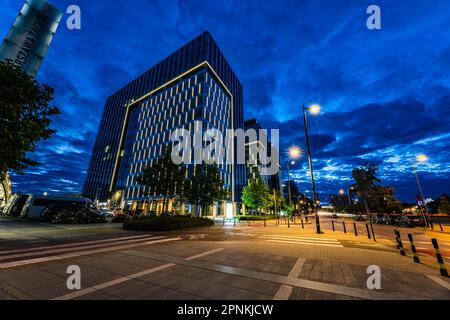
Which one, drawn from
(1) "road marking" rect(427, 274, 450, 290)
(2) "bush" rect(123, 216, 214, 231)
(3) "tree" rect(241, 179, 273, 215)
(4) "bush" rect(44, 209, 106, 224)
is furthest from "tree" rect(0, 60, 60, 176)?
(3) "tree" rect(241, 179, 273, 215)

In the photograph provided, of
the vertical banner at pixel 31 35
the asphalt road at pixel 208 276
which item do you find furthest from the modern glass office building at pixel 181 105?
the asphalt road at pixel 208 276

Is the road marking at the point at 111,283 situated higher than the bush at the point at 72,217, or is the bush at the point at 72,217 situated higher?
the bush at the point at 72,217

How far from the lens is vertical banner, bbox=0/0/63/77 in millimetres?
17256

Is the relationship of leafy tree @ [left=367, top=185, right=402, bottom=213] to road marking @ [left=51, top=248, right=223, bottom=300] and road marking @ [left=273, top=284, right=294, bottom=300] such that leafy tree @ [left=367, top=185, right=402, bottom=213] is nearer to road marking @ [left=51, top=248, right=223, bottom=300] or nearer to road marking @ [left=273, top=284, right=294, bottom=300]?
road marking @ [left=273, top=284, right=294, bottom=300]

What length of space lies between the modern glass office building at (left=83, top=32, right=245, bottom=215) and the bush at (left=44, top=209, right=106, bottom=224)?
30201 millimetres

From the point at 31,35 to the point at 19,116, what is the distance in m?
17.1

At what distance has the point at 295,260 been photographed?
634 centimetres

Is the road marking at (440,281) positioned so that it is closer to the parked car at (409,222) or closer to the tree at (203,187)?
the tree at (203,187)

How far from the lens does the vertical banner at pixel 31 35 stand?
17.3m

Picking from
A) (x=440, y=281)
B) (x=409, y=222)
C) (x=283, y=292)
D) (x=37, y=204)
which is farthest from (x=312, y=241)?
(x=37, y=204)

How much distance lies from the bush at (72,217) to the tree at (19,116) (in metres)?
10.3

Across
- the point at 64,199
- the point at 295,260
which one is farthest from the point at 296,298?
the point at 64,199
